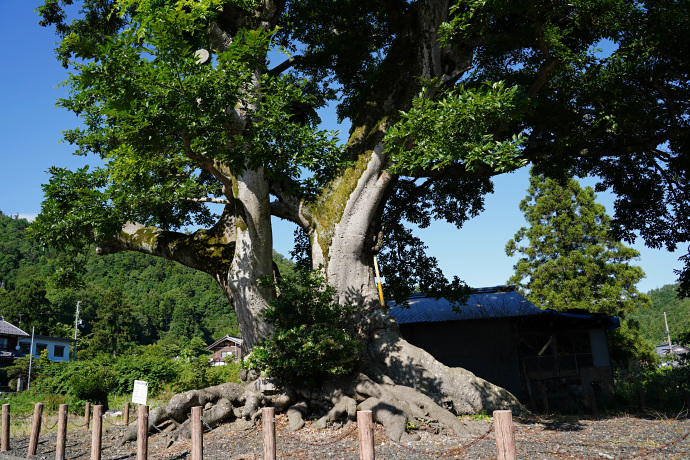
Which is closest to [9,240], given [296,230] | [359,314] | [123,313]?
[123,313]

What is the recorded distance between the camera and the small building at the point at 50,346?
47181 millimetres

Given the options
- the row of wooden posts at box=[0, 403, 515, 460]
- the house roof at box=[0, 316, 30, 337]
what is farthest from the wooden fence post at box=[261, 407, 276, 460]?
the house roof at box=[0, 316, 30, 337]

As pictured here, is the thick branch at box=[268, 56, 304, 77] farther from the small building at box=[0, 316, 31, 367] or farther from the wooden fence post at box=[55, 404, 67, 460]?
the small building at box=[0, 316, 31, 367]

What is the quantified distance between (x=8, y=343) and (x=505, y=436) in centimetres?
4984

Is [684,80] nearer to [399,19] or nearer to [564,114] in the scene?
[564,114]

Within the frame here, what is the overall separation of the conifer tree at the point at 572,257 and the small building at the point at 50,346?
4208cm

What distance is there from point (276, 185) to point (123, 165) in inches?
141

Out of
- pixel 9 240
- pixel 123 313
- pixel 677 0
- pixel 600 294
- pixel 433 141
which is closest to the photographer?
pixel 433 141

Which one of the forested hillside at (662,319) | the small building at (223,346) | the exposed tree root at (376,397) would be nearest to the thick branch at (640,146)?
the exposed tree root at (376,397)

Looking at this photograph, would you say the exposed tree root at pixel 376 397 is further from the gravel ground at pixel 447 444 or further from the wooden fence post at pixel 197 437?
the wooden fence post at pixel 197 437

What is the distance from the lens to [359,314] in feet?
36.3

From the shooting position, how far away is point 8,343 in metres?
44.1

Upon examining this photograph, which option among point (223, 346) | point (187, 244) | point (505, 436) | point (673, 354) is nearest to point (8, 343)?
point (223, 346)

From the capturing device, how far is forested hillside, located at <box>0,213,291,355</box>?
58438 millimetres
